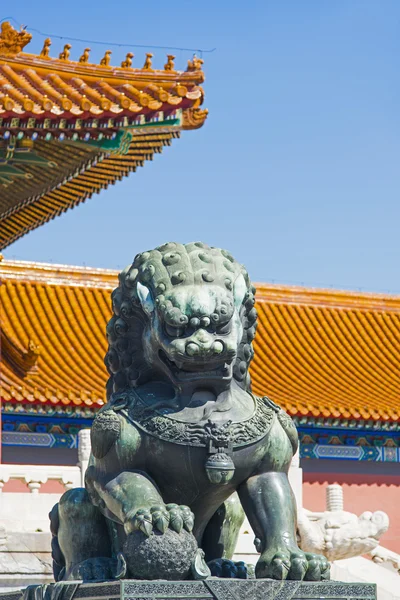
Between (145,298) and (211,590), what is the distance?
130 centimetres

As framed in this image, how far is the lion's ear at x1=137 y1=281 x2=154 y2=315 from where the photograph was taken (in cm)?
611

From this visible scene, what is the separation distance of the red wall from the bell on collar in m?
Answer: 16.3

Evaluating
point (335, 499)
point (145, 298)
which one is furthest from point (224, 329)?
point (335, 499)

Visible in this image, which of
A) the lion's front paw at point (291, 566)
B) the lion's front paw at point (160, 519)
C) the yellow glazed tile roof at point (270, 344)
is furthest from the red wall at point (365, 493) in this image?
the lion's front paw at point (160, 519)

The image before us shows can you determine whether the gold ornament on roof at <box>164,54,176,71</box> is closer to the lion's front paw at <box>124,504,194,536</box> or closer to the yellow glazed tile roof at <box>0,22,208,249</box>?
the yellow glazed tile roof at <box>0,22,208,249</box>

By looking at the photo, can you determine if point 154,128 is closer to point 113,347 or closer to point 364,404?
point 364,404

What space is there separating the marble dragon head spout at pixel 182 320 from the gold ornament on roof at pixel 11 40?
9.79 m

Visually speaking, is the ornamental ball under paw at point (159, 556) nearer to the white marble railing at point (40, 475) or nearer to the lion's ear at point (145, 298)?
the lion's ear at point (145, 298)

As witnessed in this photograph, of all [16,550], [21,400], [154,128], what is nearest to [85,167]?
[154,128]

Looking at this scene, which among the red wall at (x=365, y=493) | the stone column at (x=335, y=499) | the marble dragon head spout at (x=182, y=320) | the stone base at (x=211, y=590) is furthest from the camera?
the red wall at (x=365, y=493)

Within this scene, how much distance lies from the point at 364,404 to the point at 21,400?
5.60 meters

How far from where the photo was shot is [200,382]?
6027 millimetres

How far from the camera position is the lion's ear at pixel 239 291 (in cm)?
618

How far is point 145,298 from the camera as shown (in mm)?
6125
